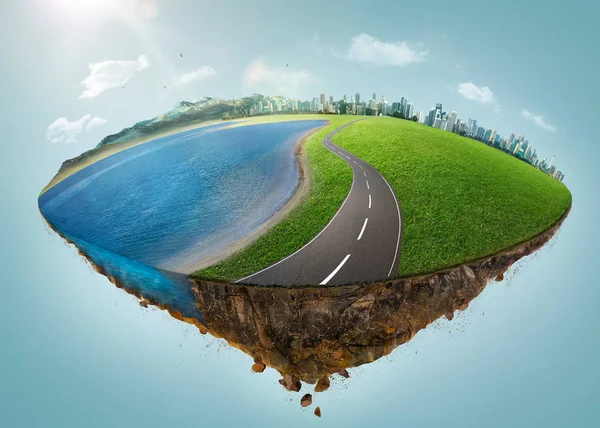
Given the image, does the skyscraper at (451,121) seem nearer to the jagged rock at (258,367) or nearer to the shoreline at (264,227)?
the shoreline at (264,227)

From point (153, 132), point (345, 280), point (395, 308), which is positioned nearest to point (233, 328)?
point (345, 280)

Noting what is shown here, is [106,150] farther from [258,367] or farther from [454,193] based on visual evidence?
[454,193]

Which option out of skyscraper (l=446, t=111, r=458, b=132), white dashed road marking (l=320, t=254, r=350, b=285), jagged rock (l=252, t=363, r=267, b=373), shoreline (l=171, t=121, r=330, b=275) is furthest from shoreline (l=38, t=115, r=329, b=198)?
jagged rock (l=252, t=363, r=267, b=373)

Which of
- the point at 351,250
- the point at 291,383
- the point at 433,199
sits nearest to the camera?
the point at 351,250

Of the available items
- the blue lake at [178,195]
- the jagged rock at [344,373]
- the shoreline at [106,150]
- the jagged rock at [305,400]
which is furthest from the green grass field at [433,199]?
the shoreline at [106,150]

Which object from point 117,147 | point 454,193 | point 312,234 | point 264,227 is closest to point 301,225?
point 312,234

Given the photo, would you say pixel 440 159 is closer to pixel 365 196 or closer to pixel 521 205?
pixel 521 205

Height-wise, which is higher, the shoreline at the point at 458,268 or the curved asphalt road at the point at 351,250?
the curved asphalt road at the point at 351,250
